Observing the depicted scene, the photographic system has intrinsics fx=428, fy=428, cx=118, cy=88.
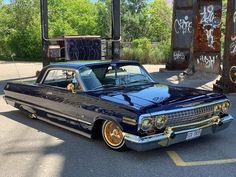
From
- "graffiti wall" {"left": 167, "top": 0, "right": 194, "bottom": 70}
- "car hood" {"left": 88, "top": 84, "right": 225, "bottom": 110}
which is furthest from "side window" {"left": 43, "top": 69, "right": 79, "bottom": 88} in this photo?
"graffiti wall" {"left": 167, "top": 0, "right": 194, "bottom": 70}

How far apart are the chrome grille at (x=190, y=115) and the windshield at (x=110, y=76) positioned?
1.35 meters

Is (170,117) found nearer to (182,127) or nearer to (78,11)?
(182,127)

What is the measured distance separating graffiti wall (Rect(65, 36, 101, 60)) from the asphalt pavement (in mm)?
9345

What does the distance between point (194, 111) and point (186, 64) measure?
11.9 metres

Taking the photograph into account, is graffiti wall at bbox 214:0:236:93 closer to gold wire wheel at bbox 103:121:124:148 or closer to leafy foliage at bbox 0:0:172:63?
gold wire wheel at bbox 103:121:124:148

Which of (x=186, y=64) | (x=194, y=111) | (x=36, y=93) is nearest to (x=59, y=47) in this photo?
(x=186, y=64)

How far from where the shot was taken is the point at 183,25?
17.7 metres

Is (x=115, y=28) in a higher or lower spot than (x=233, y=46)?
higher

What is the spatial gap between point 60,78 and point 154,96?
2.10m

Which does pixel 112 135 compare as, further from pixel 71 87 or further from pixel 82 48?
pixel 82 48

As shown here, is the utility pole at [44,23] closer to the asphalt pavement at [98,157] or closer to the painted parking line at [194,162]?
the asphalt pavement at [98,157]

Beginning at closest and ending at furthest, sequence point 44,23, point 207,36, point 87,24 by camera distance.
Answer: point 207,36 < point 44,23 < point 87,24

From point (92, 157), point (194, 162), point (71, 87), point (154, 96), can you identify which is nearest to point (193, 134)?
point (194, 162)

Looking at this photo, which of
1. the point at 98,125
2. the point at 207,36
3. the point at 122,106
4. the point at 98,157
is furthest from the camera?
the point at 207,36
